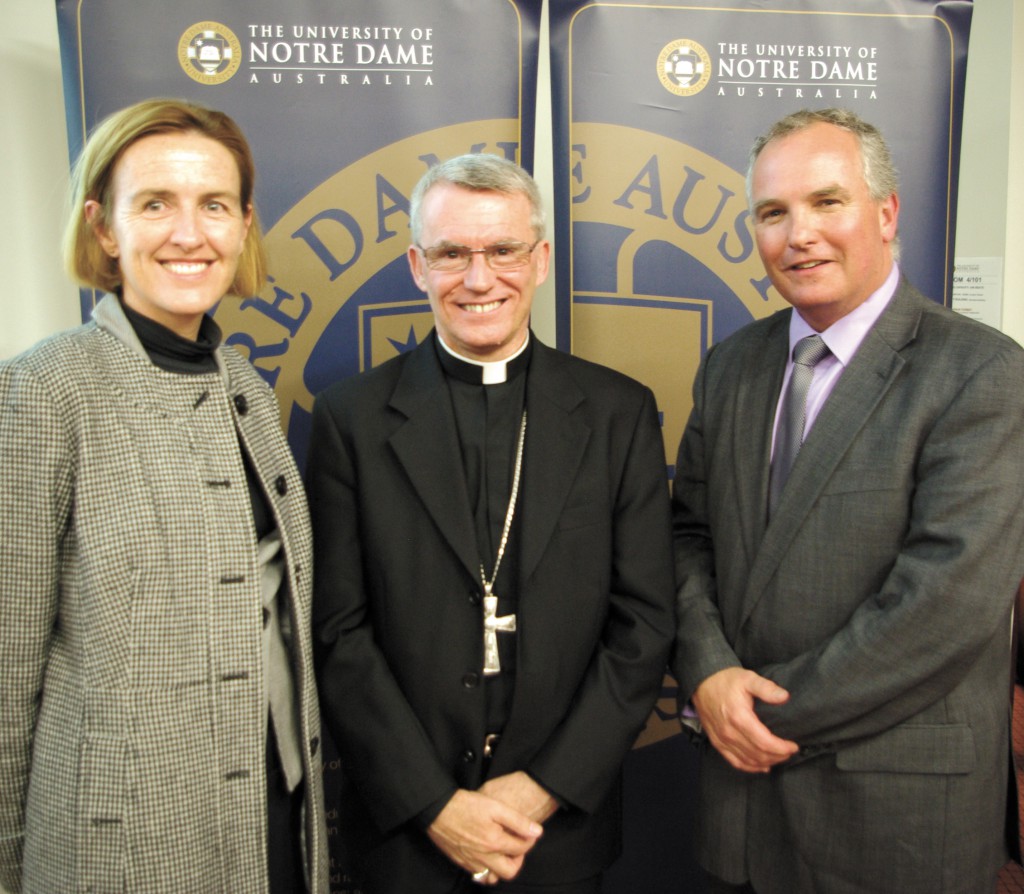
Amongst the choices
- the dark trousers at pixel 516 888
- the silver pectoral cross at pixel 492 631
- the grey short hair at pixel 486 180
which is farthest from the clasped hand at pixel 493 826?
the grey short hair at pixel 486 180

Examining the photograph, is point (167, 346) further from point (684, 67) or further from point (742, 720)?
point (684, 67)

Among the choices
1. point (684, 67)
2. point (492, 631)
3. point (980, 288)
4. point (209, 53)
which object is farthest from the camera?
point (980, 288)

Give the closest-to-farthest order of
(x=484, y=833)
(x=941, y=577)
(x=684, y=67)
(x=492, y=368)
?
(x=941, y=577)
(x=484, y=833)
(x=492, y=368)
(x=684, y=67)

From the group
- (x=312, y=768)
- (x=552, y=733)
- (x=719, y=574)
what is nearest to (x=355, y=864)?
(x=312, y=768)

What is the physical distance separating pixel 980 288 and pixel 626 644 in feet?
7.74

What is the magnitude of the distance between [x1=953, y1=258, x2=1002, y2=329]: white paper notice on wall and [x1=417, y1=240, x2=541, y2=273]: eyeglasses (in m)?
2.21

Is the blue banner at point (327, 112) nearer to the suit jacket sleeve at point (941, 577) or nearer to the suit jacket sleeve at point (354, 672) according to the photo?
the suit jacket sleeve at point (354, 672)

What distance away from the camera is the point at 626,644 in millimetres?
1756

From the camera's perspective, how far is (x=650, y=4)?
2.57m

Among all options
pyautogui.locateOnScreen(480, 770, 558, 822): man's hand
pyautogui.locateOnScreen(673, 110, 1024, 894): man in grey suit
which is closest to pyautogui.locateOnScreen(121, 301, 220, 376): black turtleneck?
pyautogui.locateOnScreen(480, 770, 558, 822): man's hand

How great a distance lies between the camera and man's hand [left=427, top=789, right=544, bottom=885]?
1615mm

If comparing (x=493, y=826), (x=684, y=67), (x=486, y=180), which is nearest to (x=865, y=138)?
(x=486, y=180)

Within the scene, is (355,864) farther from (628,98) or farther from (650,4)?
(650,4)

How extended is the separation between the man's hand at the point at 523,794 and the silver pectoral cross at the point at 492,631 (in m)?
0.21
